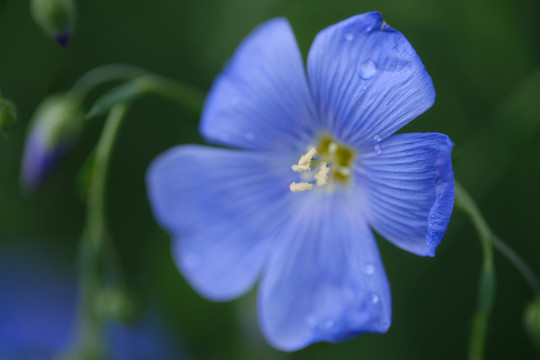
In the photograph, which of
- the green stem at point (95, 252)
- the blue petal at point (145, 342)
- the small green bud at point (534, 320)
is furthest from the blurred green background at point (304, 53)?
the small green bud at point (534, 320)

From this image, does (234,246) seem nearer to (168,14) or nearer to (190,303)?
(190,303)

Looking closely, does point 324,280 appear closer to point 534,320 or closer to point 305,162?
point 305,162

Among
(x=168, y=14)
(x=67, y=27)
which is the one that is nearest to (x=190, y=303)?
(x=168, y=14)

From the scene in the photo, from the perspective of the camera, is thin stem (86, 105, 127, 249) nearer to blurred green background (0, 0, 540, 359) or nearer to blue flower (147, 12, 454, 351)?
blue flower (147, 12, 454, 351)

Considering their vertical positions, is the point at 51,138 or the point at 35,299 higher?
the point at 51,138

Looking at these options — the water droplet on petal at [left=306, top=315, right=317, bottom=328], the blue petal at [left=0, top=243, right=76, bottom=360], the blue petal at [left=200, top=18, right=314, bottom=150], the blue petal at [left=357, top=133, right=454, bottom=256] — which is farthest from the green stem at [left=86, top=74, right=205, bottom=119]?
the blue petal at [left=0, top=243, right=76, bottom=360]

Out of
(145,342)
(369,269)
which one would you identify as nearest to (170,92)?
(369,269)

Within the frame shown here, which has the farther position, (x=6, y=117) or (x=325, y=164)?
(x=325, y=164)
